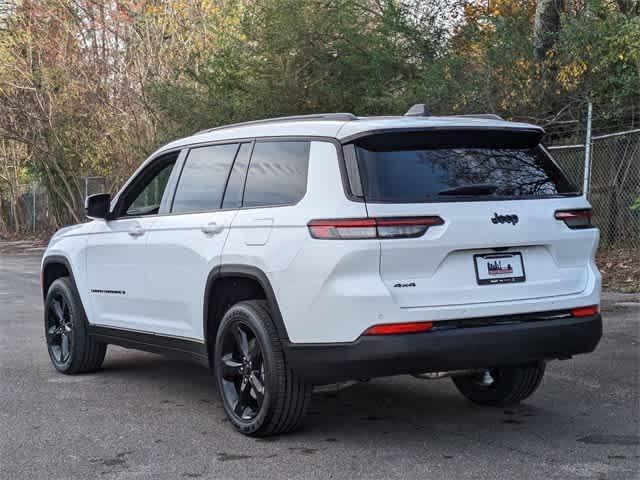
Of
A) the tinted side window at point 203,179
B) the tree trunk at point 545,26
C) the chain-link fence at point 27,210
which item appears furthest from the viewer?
the chain-link fence at point 27,210

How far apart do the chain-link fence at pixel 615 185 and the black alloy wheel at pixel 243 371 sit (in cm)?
989

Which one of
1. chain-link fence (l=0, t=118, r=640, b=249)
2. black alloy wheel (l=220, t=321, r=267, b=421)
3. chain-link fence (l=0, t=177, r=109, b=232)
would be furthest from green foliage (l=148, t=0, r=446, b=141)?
chain-link fence (l=0, t=177, r=109, b=232)

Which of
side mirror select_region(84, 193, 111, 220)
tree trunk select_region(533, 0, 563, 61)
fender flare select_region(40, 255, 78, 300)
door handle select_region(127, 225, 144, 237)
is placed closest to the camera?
door handle select_region(127, 225, 144, 237)

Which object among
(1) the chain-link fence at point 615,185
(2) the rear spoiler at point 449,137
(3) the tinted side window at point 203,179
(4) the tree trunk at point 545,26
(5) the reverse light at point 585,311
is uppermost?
(4) the tree trunk at point 545,26

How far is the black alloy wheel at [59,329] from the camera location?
846 centimetres

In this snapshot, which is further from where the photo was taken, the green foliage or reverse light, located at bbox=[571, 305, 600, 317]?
the green foliage

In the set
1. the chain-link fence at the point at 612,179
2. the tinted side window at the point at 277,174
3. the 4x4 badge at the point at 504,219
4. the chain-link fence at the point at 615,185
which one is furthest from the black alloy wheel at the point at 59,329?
the chain-link fence at the point at 612,179

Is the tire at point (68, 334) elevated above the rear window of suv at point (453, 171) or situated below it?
below

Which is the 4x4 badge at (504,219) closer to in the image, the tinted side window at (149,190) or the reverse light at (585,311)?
the reverse light at (585,311)

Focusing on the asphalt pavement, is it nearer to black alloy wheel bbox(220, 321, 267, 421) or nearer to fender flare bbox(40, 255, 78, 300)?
black alloy wheel bbox(220, 321, 267, 421)

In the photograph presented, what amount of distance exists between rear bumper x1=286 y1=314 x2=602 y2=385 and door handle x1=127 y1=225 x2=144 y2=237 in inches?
81.7

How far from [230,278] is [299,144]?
2.99 feet

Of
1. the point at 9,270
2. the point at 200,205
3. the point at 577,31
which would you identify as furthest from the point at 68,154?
the point at 200,205

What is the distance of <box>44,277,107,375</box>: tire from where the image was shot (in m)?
8.21
